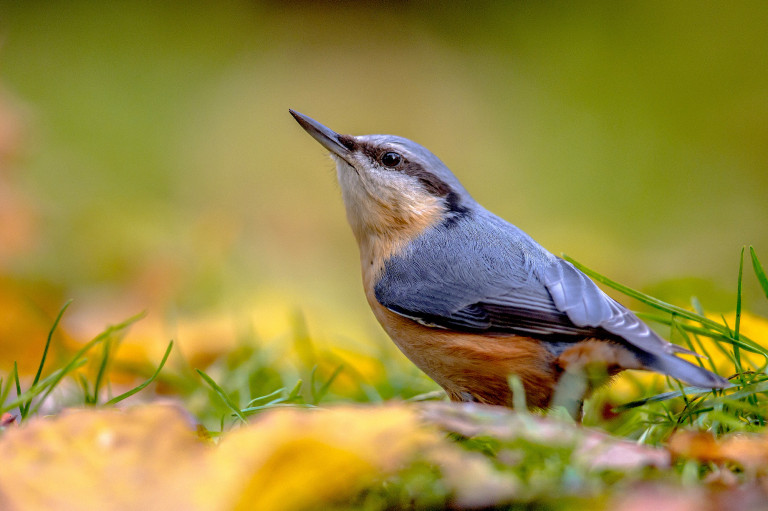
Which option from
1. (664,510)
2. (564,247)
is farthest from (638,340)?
(564,247)

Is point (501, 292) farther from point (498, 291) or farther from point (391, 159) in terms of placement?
point (391, 159)

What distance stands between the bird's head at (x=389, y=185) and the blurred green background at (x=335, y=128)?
1178 mm

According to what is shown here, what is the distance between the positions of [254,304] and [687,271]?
2.91 meters

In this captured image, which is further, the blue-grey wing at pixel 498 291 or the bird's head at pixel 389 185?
the bird's head at pixel 389 185

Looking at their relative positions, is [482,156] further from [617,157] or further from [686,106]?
[686,106]

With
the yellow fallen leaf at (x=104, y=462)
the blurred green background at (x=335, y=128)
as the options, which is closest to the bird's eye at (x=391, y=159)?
the blurred green background at (x=335, y=128)

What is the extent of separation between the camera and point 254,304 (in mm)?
4227

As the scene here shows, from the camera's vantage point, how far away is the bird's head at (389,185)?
2.99 m

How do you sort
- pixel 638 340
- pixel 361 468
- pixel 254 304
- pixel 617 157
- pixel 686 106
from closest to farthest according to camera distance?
pixel 361 468, pixel 638 340, pixel 254 304, pixel 617 157, pixel 686 106

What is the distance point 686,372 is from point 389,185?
4.95 ft

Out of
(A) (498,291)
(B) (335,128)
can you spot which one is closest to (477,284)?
(A) (498,291)

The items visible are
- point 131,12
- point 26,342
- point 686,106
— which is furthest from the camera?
point 131,12

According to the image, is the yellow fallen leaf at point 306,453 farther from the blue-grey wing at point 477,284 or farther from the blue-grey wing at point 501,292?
the blue-grey wing at point 477,284

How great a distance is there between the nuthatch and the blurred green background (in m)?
1.28
